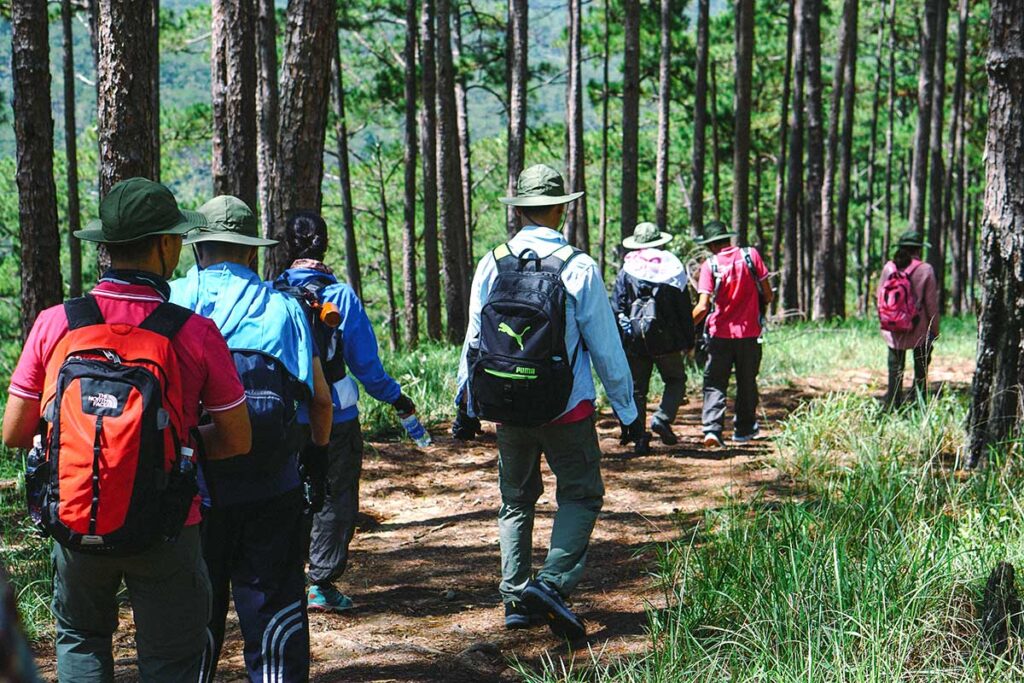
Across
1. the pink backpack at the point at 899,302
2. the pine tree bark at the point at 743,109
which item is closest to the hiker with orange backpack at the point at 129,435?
the pink backpack at the point at 899,302

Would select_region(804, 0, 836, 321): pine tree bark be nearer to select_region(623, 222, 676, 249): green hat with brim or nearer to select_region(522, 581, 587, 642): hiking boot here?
select_region(623, 222, 676, 249): green hat with brim

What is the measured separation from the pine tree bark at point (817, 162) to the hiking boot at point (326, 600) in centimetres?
1623

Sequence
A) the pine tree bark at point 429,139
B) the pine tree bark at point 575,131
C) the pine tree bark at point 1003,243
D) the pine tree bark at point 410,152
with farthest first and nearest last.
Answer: the pine tree bark at point 575,131 < the pine tree bark at point 410,152 < the pine tree bark at point 429,139 < the pine tree bark at point 1003,243

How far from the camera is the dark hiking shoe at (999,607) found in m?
3.72

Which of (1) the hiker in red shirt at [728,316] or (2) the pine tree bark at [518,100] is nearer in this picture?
(1) the hiker in red shirt at [728,316]

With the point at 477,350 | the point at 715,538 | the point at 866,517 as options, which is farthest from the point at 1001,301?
the point at 477,350

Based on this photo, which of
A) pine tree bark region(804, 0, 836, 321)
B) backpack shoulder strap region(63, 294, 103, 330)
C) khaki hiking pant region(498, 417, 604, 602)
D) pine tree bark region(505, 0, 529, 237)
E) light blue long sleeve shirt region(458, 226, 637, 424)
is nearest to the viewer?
backpack shoulder strap region(63, 294, 103, 330)

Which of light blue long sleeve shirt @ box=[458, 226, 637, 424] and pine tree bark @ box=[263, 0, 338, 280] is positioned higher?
pine tree bark @ box=[263, 0, 338, 280]

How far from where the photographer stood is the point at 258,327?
352 cm

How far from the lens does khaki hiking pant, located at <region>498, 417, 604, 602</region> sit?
4516 mm

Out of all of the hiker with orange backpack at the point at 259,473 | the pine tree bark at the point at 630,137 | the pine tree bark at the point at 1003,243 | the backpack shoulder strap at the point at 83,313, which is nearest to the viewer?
the backpack shoulder strap at the point at 83,313

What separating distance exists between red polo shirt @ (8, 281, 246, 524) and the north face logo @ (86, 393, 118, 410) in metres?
0.23

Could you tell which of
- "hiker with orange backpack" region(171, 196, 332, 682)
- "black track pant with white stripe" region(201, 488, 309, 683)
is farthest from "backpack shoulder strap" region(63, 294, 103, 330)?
"black track pant with white stripe" region(201, 488, 309, 683)

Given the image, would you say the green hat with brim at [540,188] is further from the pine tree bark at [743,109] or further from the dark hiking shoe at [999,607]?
the pine tree bark at [743,109]
